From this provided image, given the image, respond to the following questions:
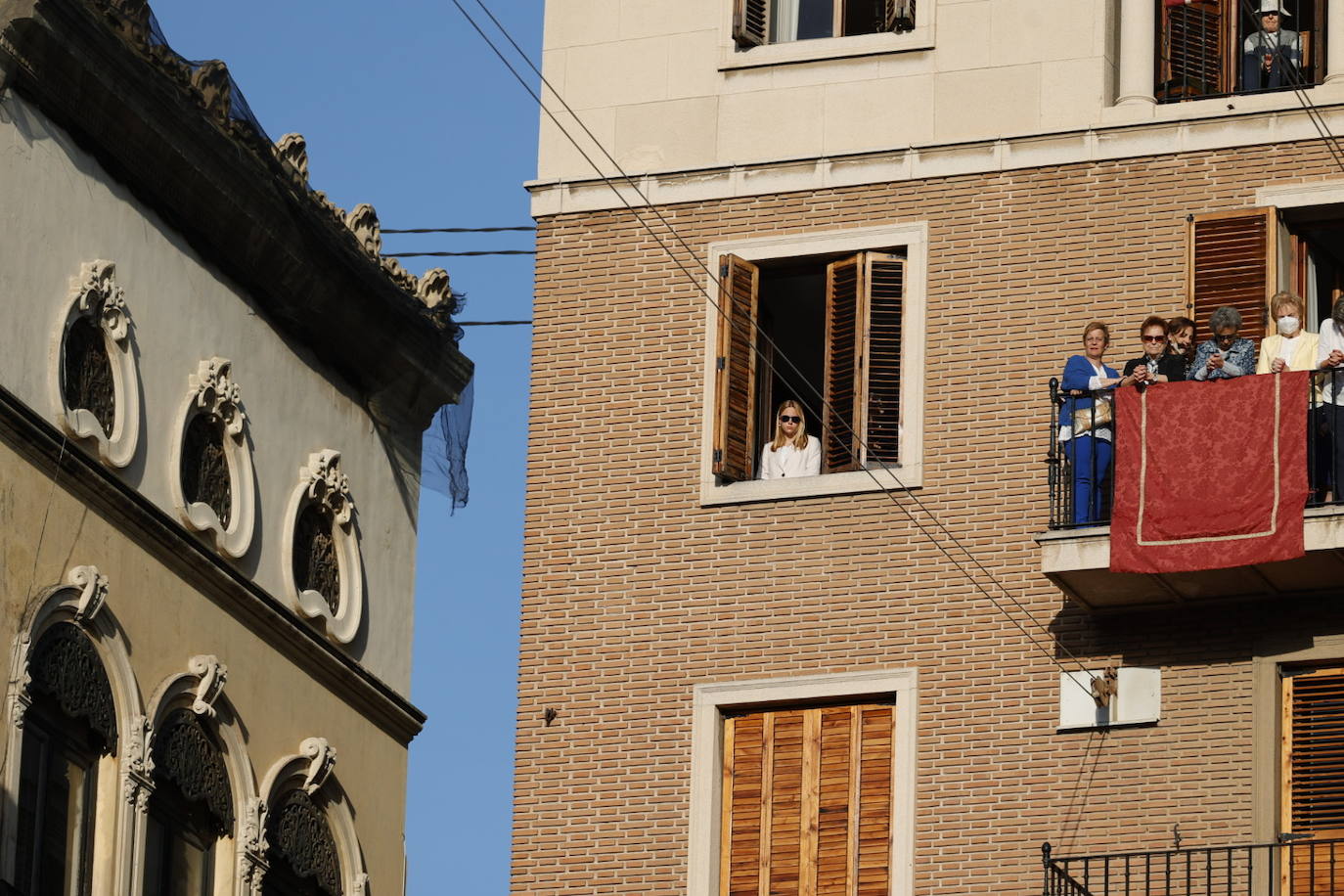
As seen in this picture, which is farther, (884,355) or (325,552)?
(325,552)

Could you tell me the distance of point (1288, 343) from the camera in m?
29.3

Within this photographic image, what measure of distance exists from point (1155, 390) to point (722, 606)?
4038mm

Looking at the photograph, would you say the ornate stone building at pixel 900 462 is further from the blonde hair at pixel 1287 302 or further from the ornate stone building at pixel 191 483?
the ornate stone building at pixel 191 483

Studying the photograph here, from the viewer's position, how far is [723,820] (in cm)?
3048

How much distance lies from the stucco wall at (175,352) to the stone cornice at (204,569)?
0.89 feet

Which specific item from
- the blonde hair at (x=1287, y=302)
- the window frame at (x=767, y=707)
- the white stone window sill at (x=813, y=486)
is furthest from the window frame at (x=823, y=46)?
the window frame at (x=767, y=707)

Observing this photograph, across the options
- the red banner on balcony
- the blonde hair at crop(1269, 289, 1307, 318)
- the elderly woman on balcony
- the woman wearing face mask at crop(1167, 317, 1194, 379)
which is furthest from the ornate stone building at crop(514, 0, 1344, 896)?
the blonde hair at crop(1269, 289, 1307, 318)

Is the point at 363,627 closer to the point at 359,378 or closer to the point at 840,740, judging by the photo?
the point at 359,378

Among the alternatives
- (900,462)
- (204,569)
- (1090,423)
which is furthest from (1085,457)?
(204,569)

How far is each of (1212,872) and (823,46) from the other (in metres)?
8.10

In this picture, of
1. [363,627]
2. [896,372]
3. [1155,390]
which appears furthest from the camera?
[363,627]

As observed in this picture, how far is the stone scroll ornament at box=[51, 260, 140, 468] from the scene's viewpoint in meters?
31.0

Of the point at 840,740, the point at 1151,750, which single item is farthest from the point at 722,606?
the point at 1151,750

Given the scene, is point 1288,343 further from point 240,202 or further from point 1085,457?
point 240,202
